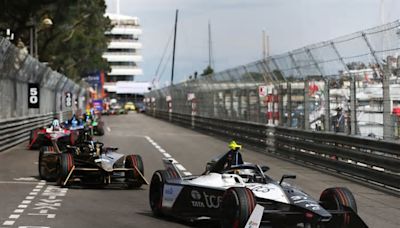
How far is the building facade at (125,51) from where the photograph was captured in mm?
164625

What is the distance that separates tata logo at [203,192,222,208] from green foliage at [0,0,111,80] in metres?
19.8

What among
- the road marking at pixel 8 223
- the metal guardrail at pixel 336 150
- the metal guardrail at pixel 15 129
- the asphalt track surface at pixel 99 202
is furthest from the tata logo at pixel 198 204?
the metal guardrail at pixel 15 129

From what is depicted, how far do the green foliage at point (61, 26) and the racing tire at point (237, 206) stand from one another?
20623mm

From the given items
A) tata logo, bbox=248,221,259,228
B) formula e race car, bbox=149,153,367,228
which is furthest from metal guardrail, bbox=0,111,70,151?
tata logo, bbox=248,221,259,228

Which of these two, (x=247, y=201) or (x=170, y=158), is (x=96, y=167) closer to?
(x=247, y=201)

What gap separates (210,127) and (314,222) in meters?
27.5

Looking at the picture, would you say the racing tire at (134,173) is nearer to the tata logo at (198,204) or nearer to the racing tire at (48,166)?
the racing tire at (48,166)

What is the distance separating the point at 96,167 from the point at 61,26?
3277cm

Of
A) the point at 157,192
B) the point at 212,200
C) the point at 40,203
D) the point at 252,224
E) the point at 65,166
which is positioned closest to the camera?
the point at 252,224

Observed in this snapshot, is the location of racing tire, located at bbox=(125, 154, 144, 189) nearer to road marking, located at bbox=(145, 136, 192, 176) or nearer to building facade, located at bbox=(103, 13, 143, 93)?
road marking, located at bbox=(145, 136, 192, 176)

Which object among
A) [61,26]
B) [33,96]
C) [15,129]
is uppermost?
[61,26]

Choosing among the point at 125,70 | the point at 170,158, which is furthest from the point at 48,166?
the point at 125,70

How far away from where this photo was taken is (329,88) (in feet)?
55.7

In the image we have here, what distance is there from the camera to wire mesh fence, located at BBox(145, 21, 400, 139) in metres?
13.7
